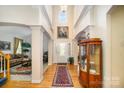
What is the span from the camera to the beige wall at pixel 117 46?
171 inches

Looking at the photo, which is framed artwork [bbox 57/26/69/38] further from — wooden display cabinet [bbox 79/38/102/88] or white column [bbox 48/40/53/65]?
wooden display cabinet [bbox 79/38/102/88]

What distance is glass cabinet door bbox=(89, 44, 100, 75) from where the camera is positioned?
4.81 metres

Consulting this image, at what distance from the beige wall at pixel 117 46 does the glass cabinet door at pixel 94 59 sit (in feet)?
1.79

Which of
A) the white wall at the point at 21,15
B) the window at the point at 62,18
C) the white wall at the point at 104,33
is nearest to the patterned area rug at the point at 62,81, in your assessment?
the white wall at the point at 104,33

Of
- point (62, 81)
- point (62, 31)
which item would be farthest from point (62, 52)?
point (62, 81)

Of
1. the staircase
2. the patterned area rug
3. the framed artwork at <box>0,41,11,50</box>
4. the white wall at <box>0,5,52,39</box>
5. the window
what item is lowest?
the patterned area rug

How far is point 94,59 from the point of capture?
16.2 ft

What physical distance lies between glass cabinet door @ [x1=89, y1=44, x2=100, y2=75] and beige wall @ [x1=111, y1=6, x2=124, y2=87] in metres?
0.55

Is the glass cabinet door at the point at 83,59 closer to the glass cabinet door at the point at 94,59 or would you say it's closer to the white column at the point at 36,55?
the glass cabinet door at the point at 94,59

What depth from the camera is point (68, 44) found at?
1227cm

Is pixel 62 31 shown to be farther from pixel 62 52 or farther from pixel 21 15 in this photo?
pixel 21 15

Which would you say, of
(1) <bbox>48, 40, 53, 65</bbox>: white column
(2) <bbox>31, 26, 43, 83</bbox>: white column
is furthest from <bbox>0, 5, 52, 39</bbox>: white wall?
(1) <bbox>48, 40, 53, 65</bbox>: white column

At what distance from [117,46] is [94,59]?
0.86 metres
